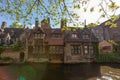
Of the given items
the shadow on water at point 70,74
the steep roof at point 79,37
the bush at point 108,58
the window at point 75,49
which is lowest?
the shadow on water at point 70,74

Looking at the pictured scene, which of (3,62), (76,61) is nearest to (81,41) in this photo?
(76,61)

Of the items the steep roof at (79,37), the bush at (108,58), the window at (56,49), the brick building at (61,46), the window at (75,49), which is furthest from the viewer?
the steep roof at (79,37)

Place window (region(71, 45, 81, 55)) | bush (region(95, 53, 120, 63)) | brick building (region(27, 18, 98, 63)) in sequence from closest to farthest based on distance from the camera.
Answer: bush (region(95, 53, 120, 63)) < brick building (region(27, 18, 98, 63)) < window (region(71, 45, 81, 55))

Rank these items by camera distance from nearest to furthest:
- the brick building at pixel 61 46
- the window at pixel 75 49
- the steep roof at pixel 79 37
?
the brick building at pixel 61 46 → the window at pixel 75 49 → the steep roof at pixel 79 37

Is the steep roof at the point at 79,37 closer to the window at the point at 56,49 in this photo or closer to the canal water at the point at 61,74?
the window at the point at 56,49

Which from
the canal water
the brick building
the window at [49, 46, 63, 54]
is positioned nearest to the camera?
the canal water

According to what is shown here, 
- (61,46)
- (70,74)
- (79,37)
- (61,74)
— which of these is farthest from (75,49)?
(61,74)

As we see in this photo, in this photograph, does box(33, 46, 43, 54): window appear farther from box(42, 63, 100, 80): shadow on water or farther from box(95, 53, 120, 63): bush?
box(95, 53, 120, 63): bush

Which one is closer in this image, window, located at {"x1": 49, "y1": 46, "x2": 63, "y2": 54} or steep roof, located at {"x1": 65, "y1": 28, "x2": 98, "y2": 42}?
window, located at {"x1": 49, "y1": 46, "x2": 63, "y2": 54}

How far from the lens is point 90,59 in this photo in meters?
36.1

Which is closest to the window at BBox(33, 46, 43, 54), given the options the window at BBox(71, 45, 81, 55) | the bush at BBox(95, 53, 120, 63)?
the window at BBox(71, 45, 81, 55)

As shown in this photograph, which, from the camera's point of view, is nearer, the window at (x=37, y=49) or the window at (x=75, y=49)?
the window at (x=37, y=49)

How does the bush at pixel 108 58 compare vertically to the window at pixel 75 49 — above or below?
below

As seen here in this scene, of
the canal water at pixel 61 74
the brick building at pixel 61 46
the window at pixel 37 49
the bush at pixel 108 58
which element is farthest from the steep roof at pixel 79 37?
the canal water at pixel 61 74
